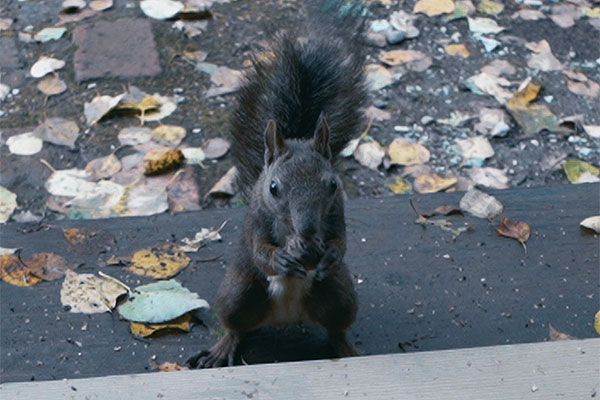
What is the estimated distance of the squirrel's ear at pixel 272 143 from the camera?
194 cm

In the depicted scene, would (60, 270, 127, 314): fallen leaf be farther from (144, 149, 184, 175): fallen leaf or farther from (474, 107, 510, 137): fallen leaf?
(474, 107, 510, 137): fallen leaf

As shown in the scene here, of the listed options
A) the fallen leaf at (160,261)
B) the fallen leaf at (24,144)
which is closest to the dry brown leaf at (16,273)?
the fallen leaf at (160,261)

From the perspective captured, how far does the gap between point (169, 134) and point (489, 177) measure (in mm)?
1191

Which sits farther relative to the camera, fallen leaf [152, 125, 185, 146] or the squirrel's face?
fallen leaf [152, 125, 185, 146]

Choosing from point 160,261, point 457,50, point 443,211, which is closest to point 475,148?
point 457,50

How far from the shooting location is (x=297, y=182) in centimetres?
184

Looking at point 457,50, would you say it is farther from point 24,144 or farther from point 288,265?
point 288,265

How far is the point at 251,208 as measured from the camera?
2.07m

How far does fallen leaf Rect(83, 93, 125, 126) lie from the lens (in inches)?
135

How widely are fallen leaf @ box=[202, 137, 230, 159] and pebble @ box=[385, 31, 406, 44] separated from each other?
39.6 inches

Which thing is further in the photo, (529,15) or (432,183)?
(529,15)

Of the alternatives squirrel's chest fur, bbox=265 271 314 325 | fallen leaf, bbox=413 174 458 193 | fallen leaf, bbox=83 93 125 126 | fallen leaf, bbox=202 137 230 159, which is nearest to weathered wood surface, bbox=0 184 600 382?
squirrel's chest fur, bbox=265 271 314 325

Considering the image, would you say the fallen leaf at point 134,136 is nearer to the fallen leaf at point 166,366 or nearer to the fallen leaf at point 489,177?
the fallen leaf at point 489,177

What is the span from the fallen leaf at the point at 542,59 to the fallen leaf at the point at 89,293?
223cm
